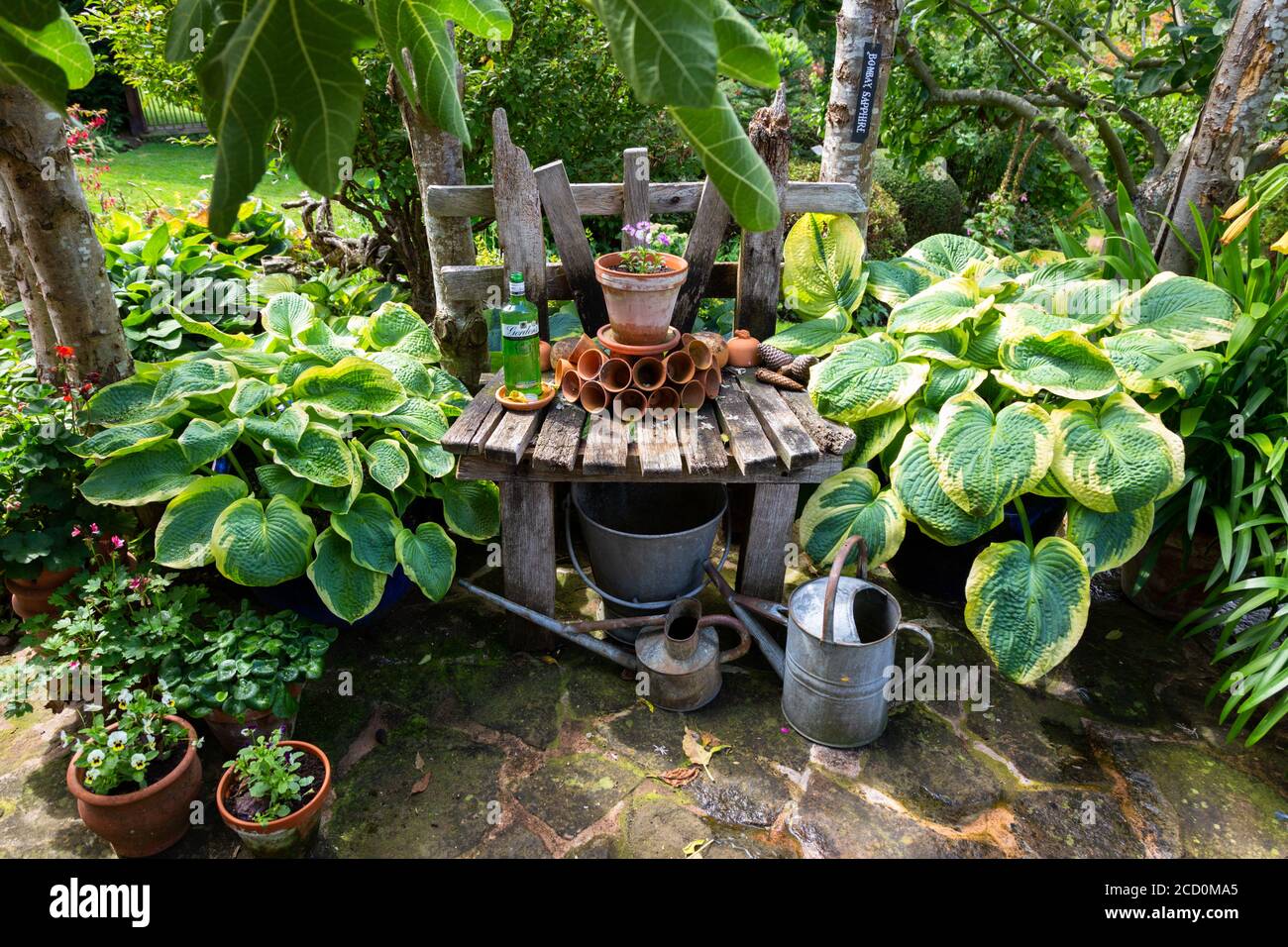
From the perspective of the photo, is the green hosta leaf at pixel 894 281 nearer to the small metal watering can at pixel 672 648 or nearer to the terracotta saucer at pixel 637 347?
the terracotta saucer at pixel 637 347

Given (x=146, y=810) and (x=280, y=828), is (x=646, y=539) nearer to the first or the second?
(x=280, y=828)

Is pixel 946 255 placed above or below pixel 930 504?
above

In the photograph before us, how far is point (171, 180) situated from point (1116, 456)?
358 inches

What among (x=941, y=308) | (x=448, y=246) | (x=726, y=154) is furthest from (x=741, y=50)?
(x=448, y=246)

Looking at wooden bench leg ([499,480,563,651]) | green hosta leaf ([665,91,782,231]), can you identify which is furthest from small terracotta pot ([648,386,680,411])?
green hosta leaf ([665,91,782,231])

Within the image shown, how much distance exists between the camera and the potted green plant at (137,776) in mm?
1817

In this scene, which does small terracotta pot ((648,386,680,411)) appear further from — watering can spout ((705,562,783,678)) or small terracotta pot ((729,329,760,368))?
watering can spout ((705,562,783,678))

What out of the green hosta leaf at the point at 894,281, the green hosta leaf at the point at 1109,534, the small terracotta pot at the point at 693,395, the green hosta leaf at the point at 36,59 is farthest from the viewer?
the green hosta leaf at the point at 894,281

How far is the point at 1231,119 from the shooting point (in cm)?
271

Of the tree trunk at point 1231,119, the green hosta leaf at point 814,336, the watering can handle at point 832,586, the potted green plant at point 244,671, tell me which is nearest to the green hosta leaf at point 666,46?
the watering can handle at point 832,586

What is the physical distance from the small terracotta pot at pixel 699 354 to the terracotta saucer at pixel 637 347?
5 cm

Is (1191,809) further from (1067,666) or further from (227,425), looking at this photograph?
(227,425)

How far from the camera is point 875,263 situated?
3.08m

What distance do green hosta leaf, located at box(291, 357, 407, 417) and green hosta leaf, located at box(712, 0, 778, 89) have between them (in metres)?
2.19
